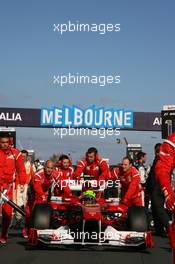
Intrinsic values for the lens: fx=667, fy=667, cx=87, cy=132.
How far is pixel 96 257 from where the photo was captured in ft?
30.8

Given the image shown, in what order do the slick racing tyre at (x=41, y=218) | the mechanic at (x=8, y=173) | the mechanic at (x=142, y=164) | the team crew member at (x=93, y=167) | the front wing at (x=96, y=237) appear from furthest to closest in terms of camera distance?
1. the mechanic at (x=142, y=164)
2. the team crew member at (x=93, y=167)
3. the mechanic at (x=8, y=173)
4. the slick racing tyre at (x=41, y=218)
5. the front wing at (x=96, y=237)

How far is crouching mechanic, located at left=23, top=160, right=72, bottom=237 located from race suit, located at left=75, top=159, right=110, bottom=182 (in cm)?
43

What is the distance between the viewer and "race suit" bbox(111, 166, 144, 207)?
12.3 meters

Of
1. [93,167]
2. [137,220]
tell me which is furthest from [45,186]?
[137,220]

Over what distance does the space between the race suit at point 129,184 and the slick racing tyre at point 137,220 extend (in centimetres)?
173

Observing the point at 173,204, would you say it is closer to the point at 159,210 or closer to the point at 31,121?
the point at 159,210

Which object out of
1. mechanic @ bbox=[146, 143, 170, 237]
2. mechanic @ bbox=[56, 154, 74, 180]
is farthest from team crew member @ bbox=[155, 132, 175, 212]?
mechanic @ bbox=[146, 143, 170, 237]

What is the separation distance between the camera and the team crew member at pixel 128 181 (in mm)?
12289

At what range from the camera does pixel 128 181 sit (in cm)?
1267

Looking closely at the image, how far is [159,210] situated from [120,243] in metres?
3.07

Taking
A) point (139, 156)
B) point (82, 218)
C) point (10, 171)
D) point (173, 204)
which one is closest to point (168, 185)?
point (173, 204)

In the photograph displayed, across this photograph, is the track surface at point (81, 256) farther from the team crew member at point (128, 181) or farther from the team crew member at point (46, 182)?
the team crew member at point (128, 181)

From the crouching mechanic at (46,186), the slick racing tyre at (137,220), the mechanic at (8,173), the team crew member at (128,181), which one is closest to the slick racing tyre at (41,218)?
the mechanic at (8,173)

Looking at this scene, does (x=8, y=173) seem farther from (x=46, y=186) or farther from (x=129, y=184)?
(x=129, y=184)
